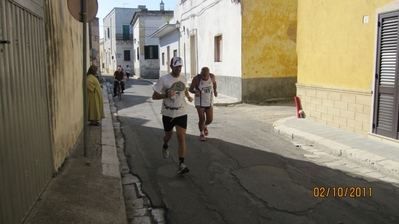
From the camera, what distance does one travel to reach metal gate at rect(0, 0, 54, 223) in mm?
3176

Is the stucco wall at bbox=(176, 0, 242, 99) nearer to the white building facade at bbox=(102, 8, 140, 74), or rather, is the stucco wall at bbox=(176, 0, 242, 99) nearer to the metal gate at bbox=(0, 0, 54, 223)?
the metal gate at bbox=(0, 0, 54, 223)

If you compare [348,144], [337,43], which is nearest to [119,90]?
[337,43]

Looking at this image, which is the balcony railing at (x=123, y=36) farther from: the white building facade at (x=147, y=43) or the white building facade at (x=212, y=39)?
the white building facade at (x=212, y=39)

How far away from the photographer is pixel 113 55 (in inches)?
2121

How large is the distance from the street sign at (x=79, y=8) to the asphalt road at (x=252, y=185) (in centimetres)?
258

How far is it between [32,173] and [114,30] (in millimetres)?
51509

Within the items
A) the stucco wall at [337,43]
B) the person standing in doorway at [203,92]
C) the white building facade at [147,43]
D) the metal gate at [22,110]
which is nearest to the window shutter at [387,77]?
the stucco wall at [337,43]

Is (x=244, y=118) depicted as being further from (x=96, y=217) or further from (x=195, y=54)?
(x=195, y=54)

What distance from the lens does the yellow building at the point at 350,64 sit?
7.09m

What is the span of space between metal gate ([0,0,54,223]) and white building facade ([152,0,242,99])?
36.6 ft

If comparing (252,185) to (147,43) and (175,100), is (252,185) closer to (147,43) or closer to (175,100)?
(175,100)

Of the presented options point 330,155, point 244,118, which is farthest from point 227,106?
point 330,155

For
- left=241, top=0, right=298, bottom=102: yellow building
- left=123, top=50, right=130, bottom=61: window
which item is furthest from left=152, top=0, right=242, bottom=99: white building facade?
left=123, top=50, right=130, bottom=61: window

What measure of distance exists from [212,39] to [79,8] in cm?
1338
